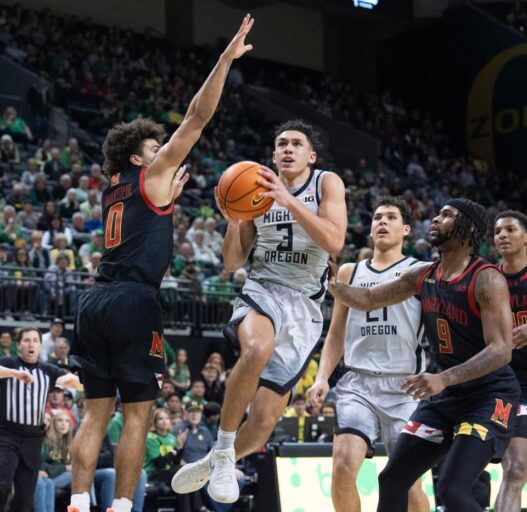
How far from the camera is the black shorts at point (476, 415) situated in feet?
20.5

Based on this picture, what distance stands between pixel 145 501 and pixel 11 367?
9.75 ft

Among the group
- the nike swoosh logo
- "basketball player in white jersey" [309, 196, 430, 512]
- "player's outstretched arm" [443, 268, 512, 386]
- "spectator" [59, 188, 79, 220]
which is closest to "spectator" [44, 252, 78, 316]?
"spectator" [59, 188, 79, 220]

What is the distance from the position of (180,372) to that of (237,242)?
859 cm

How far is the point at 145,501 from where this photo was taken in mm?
12250

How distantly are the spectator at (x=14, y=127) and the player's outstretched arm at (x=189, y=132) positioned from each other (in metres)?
13.0

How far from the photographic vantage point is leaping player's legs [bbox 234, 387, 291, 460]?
687cm

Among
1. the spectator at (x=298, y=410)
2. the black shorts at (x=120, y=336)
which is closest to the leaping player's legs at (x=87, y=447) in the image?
the black shorts at (x=120, y=336)

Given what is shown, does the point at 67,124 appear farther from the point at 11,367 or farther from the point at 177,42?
the point at 11,367

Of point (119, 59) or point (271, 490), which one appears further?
point (119, 59)

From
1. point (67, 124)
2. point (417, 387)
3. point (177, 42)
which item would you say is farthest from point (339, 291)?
point (177, 42)

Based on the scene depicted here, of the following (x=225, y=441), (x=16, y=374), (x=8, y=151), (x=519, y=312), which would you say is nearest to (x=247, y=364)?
(x=225, y=441)

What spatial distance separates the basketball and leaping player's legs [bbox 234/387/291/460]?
3.90 feet

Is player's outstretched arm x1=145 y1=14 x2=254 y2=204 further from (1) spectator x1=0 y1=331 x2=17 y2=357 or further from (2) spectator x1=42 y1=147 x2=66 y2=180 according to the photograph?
(2) spectator x1=42 y1=147 x2=66 y2=180

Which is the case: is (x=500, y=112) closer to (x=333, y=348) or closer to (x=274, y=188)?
(x=333, y=348)
